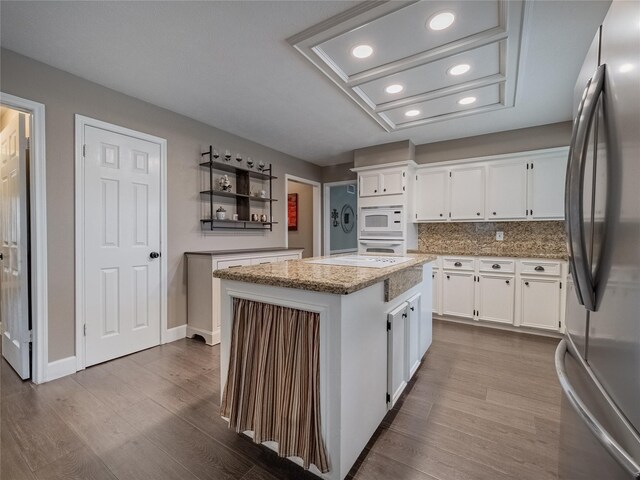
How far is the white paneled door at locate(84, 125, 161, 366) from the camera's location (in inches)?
98.3

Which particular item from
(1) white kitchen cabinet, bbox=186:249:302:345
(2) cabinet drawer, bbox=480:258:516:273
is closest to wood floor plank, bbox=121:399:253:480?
(1) white kitchen cabinet, bbox=186:249:302:345

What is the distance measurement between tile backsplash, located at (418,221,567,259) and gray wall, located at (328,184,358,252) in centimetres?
203

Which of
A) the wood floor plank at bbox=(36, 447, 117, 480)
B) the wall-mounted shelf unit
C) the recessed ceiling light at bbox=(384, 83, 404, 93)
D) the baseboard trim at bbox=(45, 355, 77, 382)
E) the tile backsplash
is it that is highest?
the recessed ceiling light at bbox=(384, 83, 404, 93)

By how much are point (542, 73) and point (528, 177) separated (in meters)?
1.47

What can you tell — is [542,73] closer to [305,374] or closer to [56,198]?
[305,374]

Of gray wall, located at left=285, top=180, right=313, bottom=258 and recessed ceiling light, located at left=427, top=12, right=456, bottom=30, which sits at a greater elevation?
recessed ceiling light, located at left=427, top=12, right=456, bottom=30

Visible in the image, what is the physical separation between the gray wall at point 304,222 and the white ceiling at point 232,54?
8.26ft

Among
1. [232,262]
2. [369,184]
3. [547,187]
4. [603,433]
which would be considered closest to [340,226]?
[369,184]

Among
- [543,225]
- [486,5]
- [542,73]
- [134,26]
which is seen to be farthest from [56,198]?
[543,225]

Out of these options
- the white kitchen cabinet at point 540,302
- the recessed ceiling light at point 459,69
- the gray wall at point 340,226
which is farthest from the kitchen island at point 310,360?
the gray wall at point 340,226

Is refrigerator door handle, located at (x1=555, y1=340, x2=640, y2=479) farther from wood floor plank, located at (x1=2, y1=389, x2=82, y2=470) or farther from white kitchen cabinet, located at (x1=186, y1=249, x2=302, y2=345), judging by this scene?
white kitchen cabinet, located at (x1=186, y1=249, x2=302, y2=345)

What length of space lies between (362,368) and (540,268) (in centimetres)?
297

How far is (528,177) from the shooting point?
3531 mm

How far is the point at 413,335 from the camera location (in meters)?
2.21
